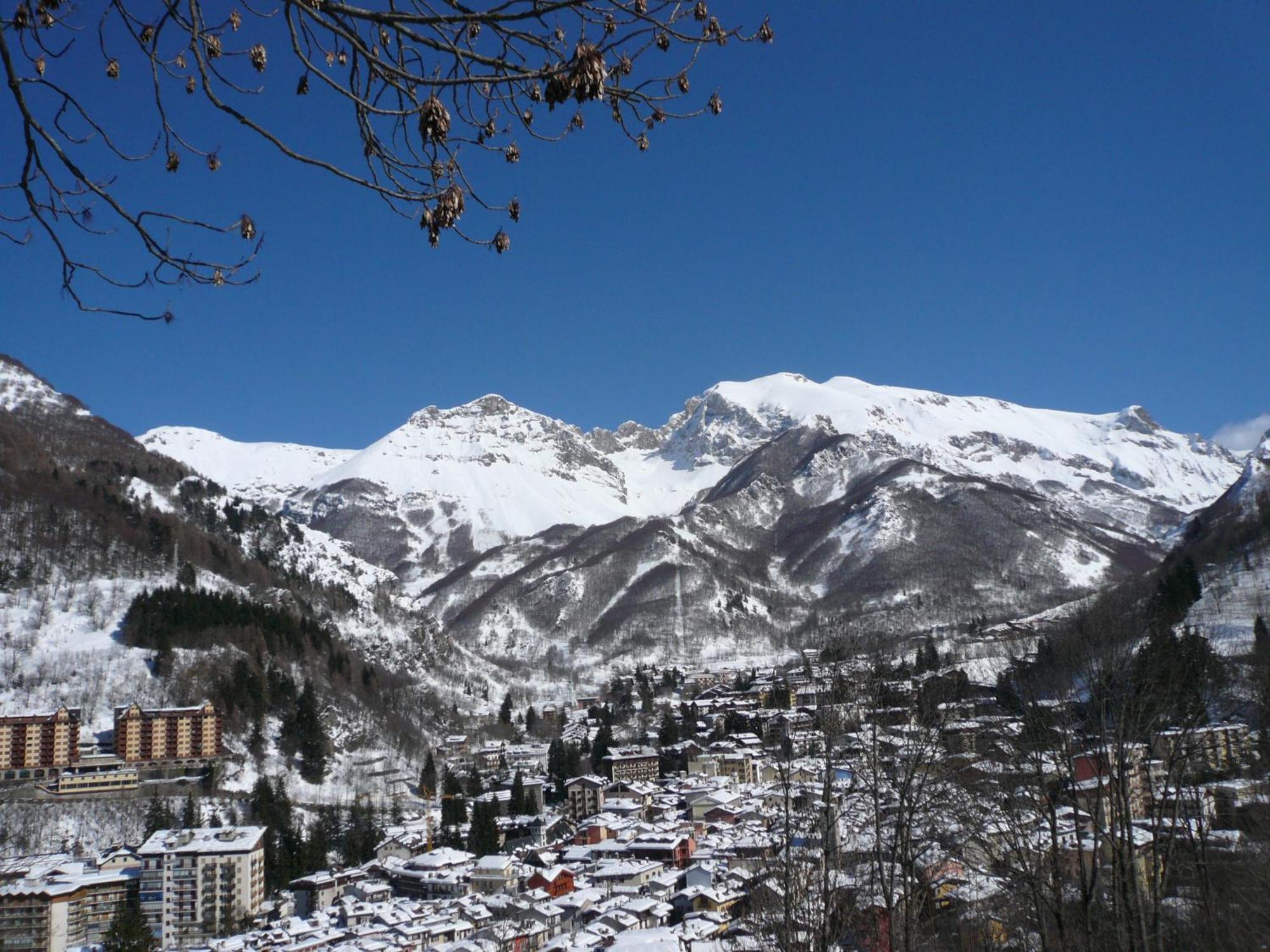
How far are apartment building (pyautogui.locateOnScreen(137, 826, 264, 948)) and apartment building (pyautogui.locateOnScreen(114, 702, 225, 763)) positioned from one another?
42.4 feet

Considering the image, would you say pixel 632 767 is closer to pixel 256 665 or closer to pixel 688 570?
pixel 256 665

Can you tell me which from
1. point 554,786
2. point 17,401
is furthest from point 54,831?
point 17,401

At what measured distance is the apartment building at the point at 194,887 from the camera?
33.7m

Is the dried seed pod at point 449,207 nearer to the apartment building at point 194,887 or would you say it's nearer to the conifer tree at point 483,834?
the apartment building at point 194,887

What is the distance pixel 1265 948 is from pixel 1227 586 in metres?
47.0

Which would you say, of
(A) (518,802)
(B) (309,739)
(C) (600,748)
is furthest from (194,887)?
(C) (600,748)

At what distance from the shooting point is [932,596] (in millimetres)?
123438

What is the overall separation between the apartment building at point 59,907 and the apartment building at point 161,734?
13532mm

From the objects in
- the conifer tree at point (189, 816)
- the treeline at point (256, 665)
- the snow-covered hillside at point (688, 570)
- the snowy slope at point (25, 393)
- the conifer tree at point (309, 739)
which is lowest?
the conifer tree at point (189, 816)

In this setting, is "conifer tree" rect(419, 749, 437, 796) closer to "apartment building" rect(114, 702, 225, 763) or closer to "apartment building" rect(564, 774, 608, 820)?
"apartment building" rect(564, 774, 608, 820)

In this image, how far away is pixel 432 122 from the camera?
2.52 m

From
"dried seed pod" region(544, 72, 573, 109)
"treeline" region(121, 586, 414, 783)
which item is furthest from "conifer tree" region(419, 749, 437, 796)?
"dried seed pod" region(544, 72, 573, 109)

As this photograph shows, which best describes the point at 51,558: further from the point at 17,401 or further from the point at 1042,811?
the point at 1042,811

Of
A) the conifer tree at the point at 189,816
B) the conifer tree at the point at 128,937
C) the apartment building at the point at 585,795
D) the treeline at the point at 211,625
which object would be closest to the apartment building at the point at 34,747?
the conifer tree at the point at 189,816
